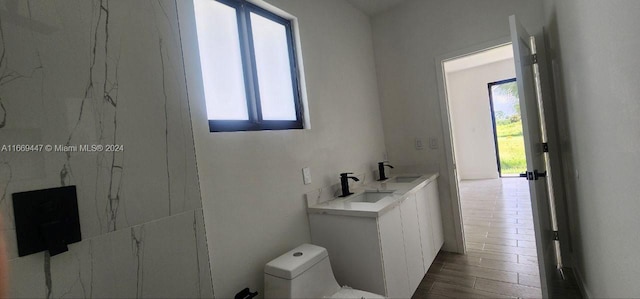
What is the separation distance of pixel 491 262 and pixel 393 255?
1410 mm

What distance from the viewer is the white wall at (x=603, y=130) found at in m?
0.95

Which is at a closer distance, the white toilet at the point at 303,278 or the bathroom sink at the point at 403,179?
the white toilet at the point at 303,278

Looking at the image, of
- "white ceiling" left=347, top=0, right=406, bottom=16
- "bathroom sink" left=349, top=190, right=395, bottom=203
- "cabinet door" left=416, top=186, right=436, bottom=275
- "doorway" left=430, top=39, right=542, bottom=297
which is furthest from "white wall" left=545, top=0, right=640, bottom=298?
"white ceiling" left=347, top=0, right=406, bottom=16

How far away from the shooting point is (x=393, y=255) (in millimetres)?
1822

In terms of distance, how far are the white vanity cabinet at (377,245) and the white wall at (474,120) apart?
17.1 feet

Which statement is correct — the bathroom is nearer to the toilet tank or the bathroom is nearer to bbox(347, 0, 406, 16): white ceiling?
the toilet tank

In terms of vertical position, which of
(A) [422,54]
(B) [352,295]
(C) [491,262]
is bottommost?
(C) [491,262]

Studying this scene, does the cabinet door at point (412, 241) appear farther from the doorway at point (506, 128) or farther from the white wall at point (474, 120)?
the doorway at point (506, 128)

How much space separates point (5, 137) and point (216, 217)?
2.80 feet

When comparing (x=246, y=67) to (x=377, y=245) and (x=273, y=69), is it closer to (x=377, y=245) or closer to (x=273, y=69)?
(x=273, y=69)

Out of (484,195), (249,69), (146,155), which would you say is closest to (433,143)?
(249,69)

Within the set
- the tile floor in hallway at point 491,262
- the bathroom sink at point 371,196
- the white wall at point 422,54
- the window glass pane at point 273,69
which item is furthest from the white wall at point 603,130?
the window glass pane at point 273,69

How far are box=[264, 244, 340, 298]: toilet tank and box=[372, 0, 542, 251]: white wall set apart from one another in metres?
1.85

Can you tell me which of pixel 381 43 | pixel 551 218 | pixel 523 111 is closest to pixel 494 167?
pixel 551 218
